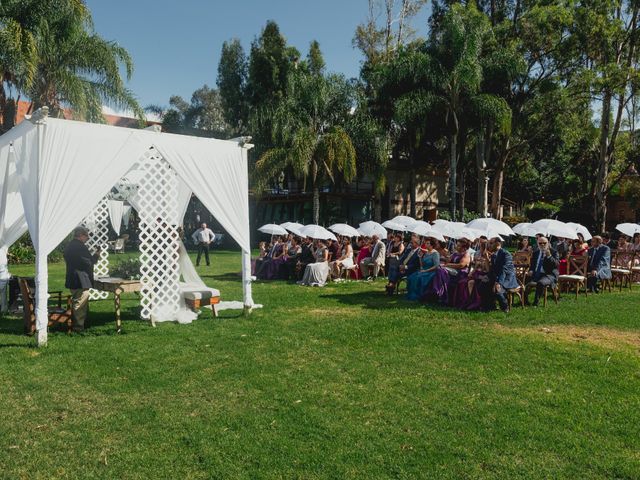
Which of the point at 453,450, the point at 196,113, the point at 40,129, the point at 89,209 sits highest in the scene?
the point at 196,113

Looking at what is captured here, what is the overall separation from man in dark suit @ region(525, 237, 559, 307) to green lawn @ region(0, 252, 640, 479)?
1.78m

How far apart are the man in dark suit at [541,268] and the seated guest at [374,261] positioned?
5139mm

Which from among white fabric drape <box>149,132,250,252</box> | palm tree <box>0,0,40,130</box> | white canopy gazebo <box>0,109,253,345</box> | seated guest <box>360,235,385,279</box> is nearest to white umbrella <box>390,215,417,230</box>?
seated guest <box>360,235,385,279</box>

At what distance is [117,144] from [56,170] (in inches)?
41.3

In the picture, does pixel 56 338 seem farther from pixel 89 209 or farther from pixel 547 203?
pixel 547 203

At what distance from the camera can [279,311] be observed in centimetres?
1041

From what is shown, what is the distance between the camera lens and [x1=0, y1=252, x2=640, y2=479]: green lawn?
13.4 ft

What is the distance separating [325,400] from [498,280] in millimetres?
5934

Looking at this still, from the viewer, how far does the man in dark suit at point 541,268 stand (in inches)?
436

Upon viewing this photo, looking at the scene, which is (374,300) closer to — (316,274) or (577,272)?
(316,274)

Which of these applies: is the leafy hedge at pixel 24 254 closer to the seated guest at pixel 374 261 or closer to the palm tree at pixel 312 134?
the palm tree at pixel 312 134

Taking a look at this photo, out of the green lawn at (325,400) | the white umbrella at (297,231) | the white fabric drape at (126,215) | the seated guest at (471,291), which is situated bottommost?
the green lawn at (325,400)

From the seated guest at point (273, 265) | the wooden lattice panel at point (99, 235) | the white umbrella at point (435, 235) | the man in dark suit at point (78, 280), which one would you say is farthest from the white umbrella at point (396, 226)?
the man in dark suit at point (78, 280)

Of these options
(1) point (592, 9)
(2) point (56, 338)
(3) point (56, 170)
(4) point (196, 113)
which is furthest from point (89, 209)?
(4) point (196, 113)
